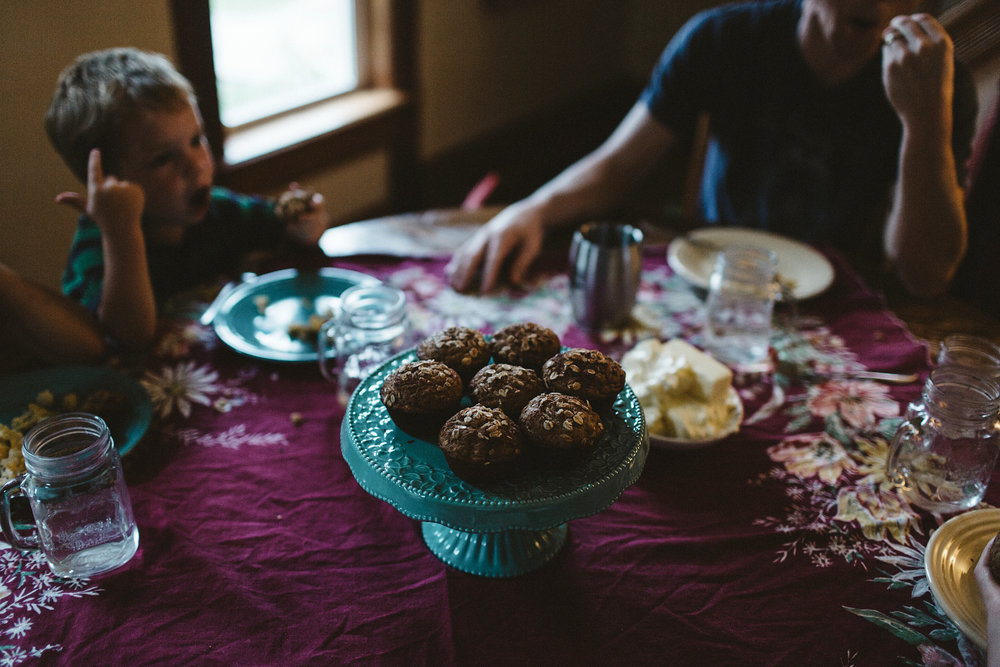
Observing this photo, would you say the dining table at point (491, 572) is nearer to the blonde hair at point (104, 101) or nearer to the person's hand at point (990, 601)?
the person's hand at point (990, 601)

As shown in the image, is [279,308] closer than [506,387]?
No

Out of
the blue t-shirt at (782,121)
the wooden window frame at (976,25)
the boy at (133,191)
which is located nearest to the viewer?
the boy at (133,191)

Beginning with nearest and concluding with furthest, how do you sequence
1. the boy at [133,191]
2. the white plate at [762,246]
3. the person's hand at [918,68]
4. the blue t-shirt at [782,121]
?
1. the boy at [133,191]
2. the person's hand at [918,68]
3. the white plate at [762,246]
4. the blue t-shirt at [782,121]

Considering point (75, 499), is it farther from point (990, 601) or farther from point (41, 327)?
point (990, 601)

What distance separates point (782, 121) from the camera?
191cm

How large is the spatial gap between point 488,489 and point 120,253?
874 millimetres

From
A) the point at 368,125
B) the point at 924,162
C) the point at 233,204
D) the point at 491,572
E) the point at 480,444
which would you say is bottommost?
the point at 368,125

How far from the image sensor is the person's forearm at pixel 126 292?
4.25 ft

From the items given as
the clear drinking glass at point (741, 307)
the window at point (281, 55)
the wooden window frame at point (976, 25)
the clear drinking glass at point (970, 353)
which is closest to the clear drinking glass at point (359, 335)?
the clear drinking glass at point (741, 307)

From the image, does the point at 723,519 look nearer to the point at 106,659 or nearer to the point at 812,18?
the point at 106,659

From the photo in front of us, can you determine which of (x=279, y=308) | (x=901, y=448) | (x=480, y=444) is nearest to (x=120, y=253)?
(x=279, y=308)

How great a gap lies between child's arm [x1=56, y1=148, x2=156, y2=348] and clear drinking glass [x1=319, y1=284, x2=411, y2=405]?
350 mm

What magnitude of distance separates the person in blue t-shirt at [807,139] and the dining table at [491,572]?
394 mm

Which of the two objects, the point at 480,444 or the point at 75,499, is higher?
the point at 480,444
